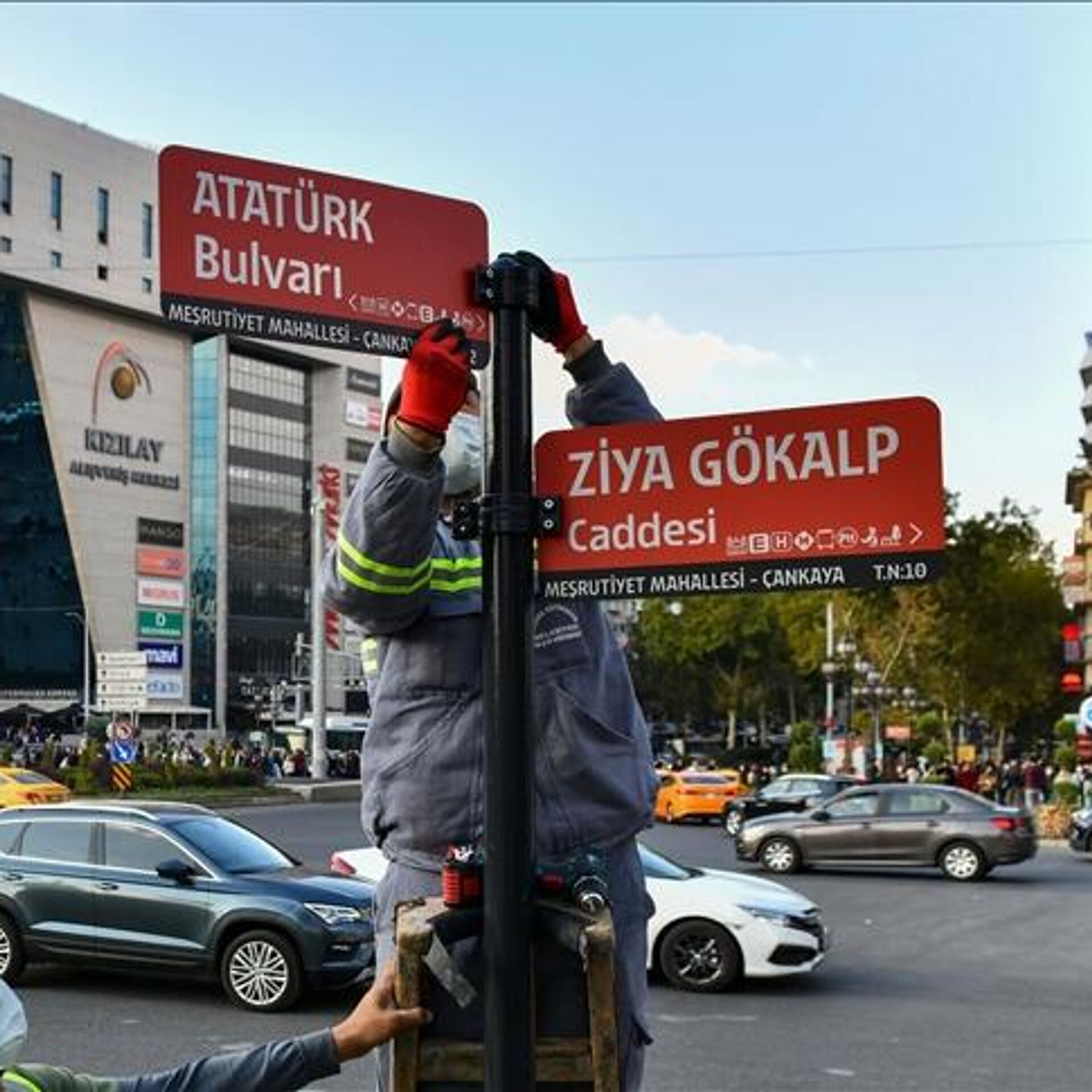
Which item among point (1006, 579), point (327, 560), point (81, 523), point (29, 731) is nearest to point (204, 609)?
point (81, 523)

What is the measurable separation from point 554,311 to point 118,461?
3640 inches

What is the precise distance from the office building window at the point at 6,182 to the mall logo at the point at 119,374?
1059 centimetres

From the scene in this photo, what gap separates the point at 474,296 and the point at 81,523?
9040 centimetres

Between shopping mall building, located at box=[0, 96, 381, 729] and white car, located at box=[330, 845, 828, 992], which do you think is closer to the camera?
white car, located at box=[330, 845, 828, 992]

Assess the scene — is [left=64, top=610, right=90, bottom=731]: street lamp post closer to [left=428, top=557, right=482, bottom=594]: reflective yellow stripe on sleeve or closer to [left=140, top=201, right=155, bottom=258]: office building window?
[left=140, top=201, right=155, bottom=258]: office building window

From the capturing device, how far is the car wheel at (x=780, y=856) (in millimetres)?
23297

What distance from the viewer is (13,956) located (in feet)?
39.3

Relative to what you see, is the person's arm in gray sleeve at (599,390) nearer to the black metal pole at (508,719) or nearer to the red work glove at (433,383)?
the black metal pole at (508,719)

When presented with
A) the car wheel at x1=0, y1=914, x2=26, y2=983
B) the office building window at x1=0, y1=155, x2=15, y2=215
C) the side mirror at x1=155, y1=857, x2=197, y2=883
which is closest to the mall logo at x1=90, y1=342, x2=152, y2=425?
the office building window at x1=0, y1=155, x2=15, y2=215

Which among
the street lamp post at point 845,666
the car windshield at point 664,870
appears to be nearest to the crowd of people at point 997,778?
the street lamp post at point 845,666

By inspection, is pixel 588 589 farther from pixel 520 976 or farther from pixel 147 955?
pixel 147 955

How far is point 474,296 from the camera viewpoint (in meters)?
3.21

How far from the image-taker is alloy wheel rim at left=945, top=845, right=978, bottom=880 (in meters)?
22.4

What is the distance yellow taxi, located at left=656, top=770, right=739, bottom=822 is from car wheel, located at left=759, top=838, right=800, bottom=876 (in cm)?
1229
